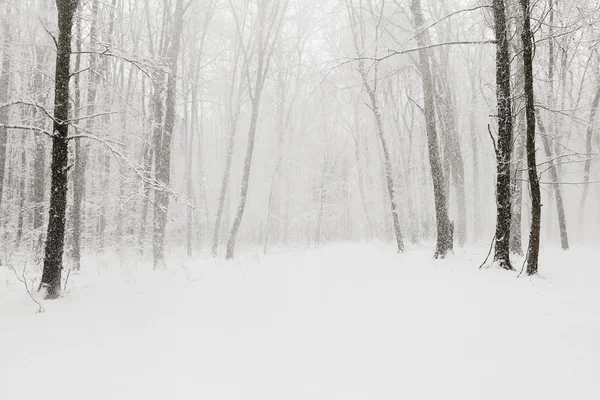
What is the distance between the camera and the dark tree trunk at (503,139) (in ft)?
25.3

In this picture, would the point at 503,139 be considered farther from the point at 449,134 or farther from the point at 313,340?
the point at 449,134

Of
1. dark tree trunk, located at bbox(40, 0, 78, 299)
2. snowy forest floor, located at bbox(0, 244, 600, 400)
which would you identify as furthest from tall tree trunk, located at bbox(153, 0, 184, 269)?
dark tree trunk, located at bbox(40, 0, 78, 299)

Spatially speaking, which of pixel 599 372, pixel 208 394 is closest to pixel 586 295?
pixel 599 372

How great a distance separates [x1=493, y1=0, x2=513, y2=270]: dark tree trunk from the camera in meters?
7.71

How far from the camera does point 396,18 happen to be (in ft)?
59.8

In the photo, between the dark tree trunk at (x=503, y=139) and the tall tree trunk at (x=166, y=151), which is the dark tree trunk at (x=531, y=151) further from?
the tall tree trunk at (x=166, y=151)

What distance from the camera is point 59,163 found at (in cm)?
617

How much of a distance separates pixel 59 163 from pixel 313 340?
496 cm

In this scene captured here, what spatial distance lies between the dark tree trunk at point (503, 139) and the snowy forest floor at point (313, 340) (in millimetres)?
809

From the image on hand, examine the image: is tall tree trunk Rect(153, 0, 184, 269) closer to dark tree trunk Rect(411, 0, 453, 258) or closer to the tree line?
the tree line

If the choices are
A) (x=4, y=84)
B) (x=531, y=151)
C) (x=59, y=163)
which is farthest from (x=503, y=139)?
(x=4, y=84)

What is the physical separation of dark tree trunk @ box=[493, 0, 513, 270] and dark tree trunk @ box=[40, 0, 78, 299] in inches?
316

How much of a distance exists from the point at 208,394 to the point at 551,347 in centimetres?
326

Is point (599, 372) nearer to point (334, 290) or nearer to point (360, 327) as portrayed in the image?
point (360, 327)
